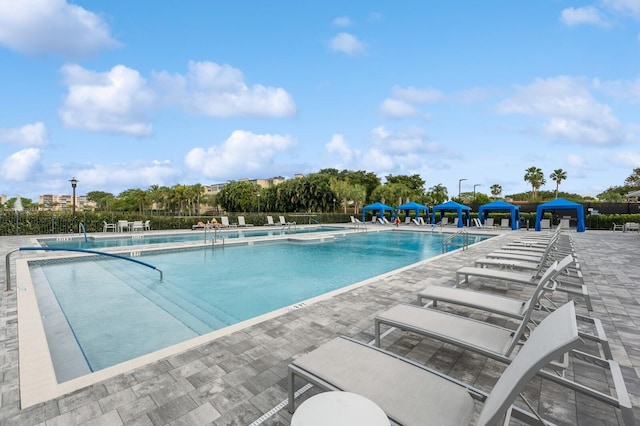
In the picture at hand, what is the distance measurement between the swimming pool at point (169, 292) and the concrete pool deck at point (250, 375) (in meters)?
0.47

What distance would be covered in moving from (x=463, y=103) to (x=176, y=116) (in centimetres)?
2540

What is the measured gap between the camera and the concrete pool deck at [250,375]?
213 cm

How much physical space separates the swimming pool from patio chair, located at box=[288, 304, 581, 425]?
196 cm

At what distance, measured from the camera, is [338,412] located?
1.28 m

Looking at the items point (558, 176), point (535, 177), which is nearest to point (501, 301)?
point (558, 176)

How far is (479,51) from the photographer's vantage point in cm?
1554

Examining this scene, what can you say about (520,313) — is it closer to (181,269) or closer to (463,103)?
(181,269)

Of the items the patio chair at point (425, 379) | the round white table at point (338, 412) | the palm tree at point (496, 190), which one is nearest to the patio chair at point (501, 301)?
the patio chair at point (425, 379)

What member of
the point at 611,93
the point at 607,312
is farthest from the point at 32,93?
the point at 611,93

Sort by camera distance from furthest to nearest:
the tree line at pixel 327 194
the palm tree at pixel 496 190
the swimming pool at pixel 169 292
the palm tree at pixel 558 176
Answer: the palm tree at pixel 496 190
the palm tree at pixel 558 176
the tree line at pixel 327 194
the swimming pool at pixel 169 292

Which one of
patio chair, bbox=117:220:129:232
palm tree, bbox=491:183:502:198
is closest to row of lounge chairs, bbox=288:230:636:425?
patio chair, bbox=117:220:129:232

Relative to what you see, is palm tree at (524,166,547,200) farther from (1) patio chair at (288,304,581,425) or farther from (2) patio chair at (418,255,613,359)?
(1) patio chair at (288,304,581,425)

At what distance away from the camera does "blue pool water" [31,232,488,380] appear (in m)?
4.53

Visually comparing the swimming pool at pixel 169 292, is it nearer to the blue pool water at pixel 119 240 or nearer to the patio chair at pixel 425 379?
the patio chair at pixel 425 379
